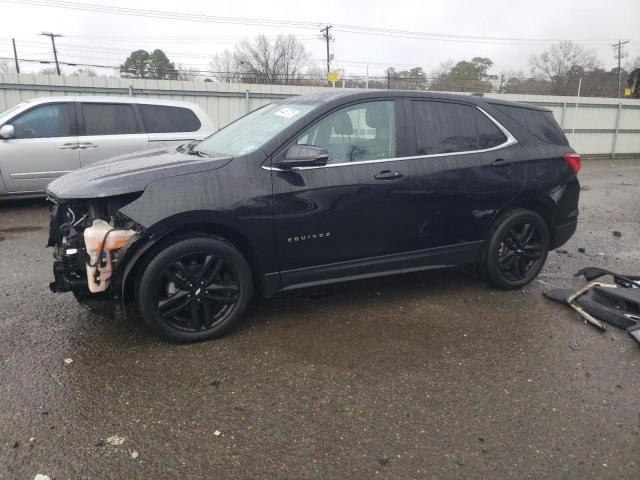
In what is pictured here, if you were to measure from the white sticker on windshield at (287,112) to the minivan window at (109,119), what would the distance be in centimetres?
492

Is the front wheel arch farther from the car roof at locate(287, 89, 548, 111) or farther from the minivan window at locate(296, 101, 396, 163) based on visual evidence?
the car roof at locate(287, 89, 548, 111)

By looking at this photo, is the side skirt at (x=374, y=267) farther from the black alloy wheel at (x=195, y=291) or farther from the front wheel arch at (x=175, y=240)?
the black alloy wheel at (x=195, y=291)

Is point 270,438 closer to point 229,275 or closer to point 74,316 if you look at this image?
point 229,275

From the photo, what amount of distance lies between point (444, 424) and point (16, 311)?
339 cm

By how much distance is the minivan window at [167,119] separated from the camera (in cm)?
822

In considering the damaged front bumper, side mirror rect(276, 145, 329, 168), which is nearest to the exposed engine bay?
the damaged front bumper

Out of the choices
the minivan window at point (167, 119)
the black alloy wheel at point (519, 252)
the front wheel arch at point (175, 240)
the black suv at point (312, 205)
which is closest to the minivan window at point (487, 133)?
the black suv at point (312, 205)

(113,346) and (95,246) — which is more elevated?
(95,246)

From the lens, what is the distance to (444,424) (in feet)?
8.74

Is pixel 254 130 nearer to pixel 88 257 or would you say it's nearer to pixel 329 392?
pixel 88 257

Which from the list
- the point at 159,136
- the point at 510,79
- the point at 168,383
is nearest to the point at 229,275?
the point at 168,383

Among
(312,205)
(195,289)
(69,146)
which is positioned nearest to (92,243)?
(195,289)

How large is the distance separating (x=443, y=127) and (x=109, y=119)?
5982 mm

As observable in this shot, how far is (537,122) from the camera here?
4668 millimetres
